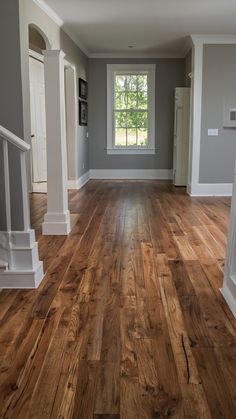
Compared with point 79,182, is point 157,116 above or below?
above

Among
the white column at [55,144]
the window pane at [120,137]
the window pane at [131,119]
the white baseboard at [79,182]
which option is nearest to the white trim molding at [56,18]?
the white column at [55,144]

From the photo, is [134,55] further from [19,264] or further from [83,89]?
[19,264]

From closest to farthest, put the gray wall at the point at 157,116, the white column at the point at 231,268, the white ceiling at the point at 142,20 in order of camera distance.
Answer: the white column at the point at 231,268, the white ceiling at the point at 142,20, the gray wall at the point at 157,116

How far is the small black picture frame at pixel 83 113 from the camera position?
791 centimetres

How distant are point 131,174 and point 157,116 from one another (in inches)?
54.4

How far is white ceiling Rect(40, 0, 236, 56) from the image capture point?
16.7ft

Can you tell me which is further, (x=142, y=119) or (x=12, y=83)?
(x=142, y=119)

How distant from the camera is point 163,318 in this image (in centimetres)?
238

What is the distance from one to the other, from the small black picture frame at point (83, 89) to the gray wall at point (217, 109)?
242 cm

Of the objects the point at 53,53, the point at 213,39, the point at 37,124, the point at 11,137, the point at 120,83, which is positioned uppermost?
the point at 213,39

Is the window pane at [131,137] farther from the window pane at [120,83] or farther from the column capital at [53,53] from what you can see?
the column capital at [53,53]

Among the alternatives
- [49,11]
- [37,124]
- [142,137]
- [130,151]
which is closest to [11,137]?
[49,11]

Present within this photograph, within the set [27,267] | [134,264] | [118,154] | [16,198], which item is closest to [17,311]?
[27,267]

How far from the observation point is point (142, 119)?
903 centimetres
